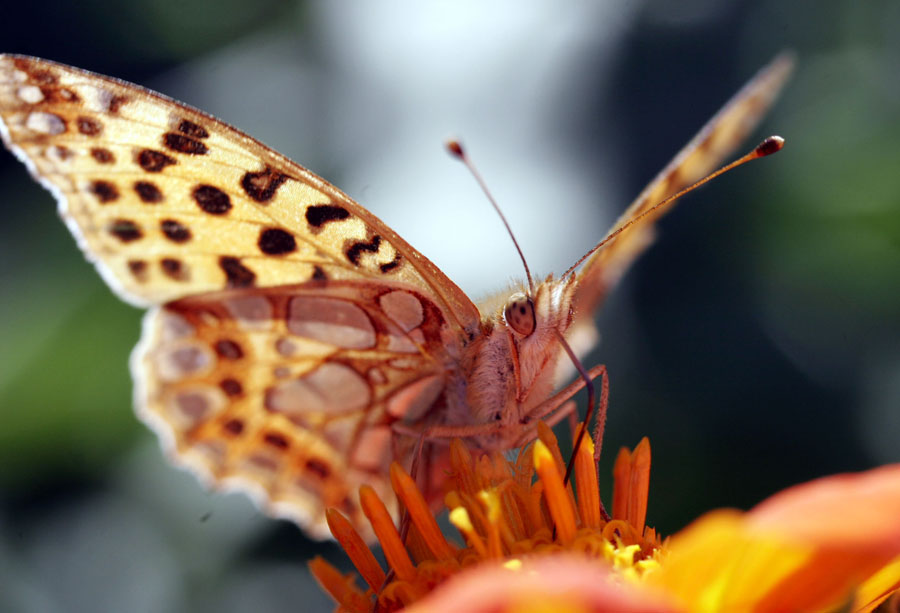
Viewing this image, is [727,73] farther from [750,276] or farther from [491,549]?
[491,549]

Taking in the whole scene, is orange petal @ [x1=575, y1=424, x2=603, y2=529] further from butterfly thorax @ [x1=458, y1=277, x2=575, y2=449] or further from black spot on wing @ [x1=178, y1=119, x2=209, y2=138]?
black spot on wing @ [x1=178, y1=119, x2=209, y2=138]

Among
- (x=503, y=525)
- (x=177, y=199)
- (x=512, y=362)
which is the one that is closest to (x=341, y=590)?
(x=503, y=525)

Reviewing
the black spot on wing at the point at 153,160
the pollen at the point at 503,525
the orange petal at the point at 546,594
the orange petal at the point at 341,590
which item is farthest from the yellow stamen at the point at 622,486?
the black spot on wing at the point at 153,160

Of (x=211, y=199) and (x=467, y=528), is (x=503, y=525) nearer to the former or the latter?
(x=467, y=528)

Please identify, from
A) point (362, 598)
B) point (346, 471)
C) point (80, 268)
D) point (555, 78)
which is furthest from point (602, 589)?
point (555, 78)

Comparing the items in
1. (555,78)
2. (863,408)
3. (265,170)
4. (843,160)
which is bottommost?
(863,408)

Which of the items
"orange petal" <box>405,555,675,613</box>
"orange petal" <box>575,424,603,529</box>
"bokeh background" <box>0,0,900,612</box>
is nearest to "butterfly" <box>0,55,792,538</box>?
"orange petal" <box>575,424,603,529</box>

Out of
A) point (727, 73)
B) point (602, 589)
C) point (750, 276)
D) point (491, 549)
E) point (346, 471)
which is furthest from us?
point (727, 73)
